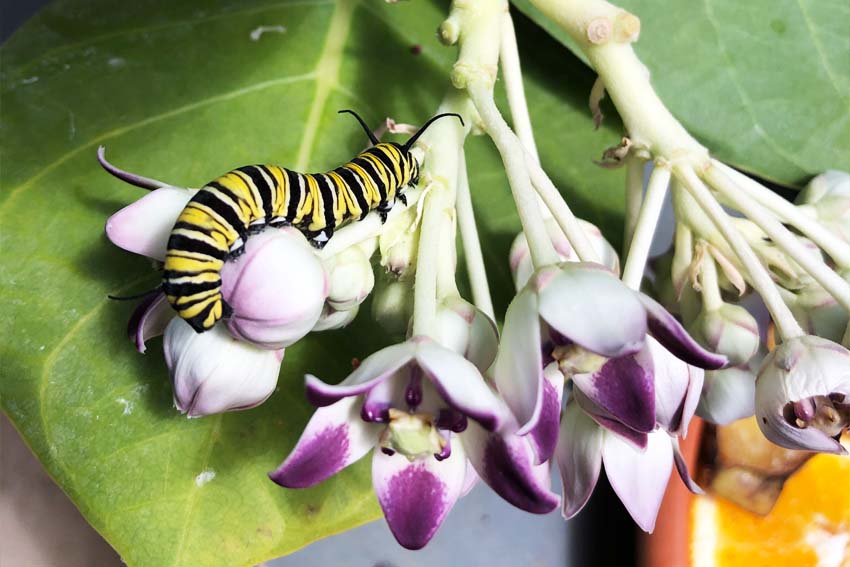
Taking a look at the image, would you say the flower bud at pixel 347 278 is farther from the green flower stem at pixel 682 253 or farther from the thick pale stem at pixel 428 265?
the green flower stem at pixel 682 253

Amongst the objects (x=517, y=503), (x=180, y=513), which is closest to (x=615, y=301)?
(x=517, y=503)

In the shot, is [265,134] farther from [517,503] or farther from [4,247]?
[517,503]

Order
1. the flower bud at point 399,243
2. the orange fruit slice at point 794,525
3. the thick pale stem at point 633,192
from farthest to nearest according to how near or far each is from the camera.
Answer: the orange fruit slice at point 794,525, the thick pale stem at point 633,192, the flower bud at point 399,243

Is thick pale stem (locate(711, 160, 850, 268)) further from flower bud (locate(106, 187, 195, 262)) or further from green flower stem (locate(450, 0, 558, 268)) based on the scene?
flower bud (locate(106, 187, 195, 262))

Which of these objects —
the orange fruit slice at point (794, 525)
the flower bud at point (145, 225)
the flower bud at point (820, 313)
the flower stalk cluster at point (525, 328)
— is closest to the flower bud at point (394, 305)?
the flower stalk cluster at point (525, 328)

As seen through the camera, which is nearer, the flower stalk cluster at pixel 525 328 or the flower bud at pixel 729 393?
the flower stalk cluster at pixel 525 328

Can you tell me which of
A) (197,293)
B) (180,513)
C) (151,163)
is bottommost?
(180,513)
